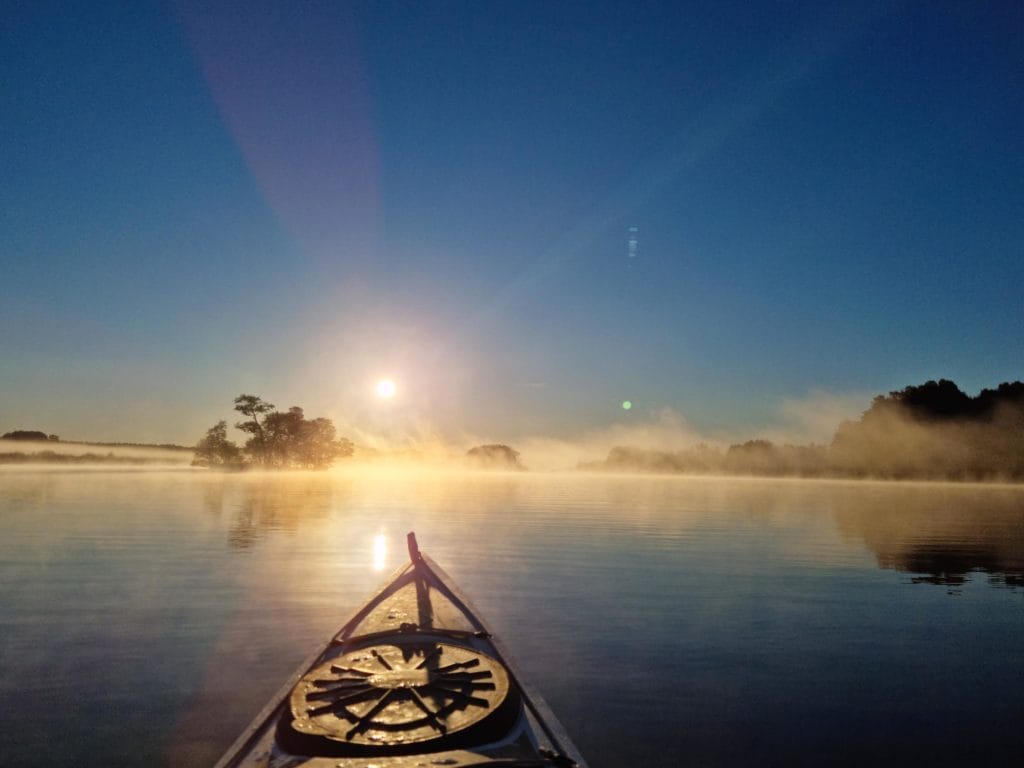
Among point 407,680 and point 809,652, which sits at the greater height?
point 407,680

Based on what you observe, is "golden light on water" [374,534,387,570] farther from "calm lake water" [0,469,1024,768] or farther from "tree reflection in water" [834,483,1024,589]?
"tree reflection in water" [834,483,1024,589]

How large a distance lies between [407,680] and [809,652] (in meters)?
10.2

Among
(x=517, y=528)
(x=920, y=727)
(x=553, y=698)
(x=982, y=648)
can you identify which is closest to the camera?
(x=920, y=727)

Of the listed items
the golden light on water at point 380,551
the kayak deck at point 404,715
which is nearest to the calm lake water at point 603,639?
the golden light on water at point 380,551

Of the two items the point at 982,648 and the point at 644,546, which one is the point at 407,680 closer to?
the point at 982,648

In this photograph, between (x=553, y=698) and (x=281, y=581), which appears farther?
(x=281, y=581)

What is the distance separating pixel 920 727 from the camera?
10.3 m

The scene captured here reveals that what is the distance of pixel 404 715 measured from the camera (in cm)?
727

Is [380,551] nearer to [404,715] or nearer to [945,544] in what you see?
[404,715]

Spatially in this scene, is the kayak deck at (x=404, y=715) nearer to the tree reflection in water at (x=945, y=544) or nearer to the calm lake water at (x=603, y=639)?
the calm lake water at (x=603, y=639)

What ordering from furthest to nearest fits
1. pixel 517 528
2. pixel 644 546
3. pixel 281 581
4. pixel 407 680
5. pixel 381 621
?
pixel 517 528 → pixel 644 546 → pixel 281 581 → pixel 381 621 → pixel 407 680

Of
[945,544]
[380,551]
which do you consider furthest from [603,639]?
[945,544]

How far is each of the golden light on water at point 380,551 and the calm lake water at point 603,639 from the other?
10.9 inches

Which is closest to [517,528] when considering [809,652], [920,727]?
[809,652]
